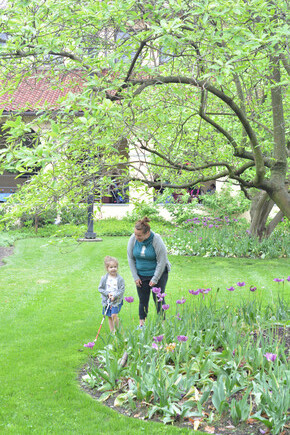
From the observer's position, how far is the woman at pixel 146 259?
6324mm

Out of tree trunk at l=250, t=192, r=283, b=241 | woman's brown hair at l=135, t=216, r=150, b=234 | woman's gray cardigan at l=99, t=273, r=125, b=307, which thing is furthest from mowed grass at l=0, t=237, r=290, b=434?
tree trunk at l=250, t=192, r=283, b=241

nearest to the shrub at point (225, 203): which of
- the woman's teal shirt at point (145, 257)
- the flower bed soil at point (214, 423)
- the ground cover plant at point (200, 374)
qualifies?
the woman's teal shirt at point (145, 257)

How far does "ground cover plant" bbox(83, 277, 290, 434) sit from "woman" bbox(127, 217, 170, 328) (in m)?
0.72

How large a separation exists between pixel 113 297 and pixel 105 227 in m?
12.5

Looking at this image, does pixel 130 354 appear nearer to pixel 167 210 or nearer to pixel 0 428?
pixel 0 428

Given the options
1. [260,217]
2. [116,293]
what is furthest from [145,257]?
[260,217]

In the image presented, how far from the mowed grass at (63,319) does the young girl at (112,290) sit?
1.09 ft

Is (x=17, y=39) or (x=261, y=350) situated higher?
(x=17, y=39)

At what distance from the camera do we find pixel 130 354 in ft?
17.3

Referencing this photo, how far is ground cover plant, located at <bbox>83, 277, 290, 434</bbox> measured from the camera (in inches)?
161

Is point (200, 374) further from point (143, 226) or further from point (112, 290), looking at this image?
point (143, 226)

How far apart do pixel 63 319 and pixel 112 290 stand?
67.5 inches

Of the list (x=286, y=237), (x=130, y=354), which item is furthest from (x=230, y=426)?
(x=286, y=237)

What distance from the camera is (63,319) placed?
774 centimetres
